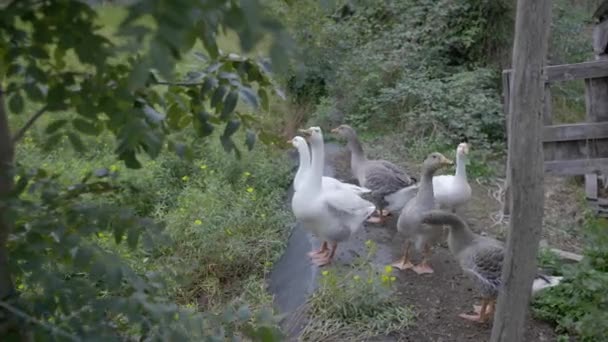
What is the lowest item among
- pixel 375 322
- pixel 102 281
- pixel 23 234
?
pixel 375 322

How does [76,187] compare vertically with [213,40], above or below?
below

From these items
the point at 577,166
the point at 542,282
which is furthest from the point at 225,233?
the point at 577,166

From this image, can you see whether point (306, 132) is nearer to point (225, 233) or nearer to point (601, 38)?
point (225, 233)

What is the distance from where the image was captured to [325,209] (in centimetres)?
532

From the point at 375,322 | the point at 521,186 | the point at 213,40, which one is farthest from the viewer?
the point at 375,322

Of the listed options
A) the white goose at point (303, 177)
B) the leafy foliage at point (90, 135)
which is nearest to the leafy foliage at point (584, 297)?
the white goose at point (303, 177)

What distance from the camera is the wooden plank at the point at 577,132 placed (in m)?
6.29

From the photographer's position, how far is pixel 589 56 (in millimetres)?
10680

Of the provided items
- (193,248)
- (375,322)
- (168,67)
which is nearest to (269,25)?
(168,67)

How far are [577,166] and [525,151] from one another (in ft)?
11.1

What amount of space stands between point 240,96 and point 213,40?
1.26 feet

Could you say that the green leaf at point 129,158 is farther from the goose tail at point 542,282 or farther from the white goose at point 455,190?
the white goose at point 455,190

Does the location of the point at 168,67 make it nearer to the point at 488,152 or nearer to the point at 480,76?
the point at 488,152

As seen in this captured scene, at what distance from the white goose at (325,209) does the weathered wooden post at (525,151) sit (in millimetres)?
1950
